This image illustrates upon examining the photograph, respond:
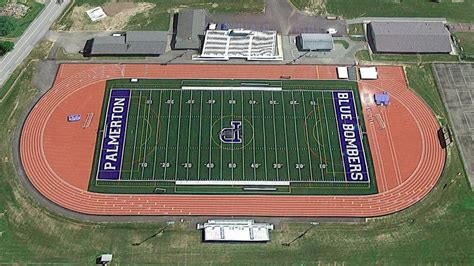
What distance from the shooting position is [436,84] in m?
88.0

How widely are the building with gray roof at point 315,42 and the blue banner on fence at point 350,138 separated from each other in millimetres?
10378

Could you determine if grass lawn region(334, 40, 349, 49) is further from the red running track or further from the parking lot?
the parking lot

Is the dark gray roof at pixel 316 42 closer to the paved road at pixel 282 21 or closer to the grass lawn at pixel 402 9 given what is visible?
the paved road at pixel 282 21

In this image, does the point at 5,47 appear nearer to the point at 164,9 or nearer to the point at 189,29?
the point at 164,9

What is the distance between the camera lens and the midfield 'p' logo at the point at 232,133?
80.1m

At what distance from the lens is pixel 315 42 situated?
91.8 m

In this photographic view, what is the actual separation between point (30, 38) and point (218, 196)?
163 ft

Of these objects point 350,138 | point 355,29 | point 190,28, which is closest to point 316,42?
point 355,29

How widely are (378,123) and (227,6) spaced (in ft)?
129

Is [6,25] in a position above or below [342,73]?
above

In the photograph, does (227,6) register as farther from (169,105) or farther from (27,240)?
(27,240)

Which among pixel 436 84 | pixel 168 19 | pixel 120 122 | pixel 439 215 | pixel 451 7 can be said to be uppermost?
pixel 451 7

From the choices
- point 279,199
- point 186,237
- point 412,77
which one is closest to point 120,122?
point 186,237

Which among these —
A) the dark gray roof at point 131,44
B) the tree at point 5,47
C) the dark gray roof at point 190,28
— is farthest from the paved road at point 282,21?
the tree at point 5,47
